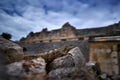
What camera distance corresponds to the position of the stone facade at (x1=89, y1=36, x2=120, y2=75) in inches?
245

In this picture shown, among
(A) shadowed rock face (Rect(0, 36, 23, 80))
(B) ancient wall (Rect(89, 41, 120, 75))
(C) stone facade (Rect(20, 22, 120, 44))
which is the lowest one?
(B) ancient wall (Rect(89, 41, 120, 75))

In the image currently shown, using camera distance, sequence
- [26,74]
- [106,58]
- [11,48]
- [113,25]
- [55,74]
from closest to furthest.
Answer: [26,74]
[55,74]
[11,48]
[106,58]
[113,25]

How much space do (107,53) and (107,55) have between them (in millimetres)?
78

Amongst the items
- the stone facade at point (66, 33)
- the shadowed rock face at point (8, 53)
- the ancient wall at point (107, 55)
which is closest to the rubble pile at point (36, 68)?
the shadowed rock face at point (8, 53)

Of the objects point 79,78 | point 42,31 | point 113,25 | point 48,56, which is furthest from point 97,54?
point 42,31

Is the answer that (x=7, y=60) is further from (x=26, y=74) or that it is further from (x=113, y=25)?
(x=113, y=25)

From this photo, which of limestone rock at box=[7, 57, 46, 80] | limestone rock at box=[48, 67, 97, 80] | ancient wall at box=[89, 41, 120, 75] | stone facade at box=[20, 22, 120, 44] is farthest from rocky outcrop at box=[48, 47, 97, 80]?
stone facade at box=[20, 22, 120, 44]

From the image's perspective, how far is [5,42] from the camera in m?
3.70

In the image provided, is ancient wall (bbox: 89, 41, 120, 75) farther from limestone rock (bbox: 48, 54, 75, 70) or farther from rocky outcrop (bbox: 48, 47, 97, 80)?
limestone rock (bbox: 48, 54, 75, 70)

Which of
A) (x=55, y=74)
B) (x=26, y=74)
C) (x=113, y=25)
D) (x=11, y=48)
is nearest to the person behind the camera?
(x=26, y=74)

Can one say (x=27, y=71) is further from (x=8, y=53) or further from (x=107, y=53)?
(x=107, y=53)

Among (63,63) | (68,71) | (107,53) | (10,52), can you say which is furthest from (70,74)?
(107,53)

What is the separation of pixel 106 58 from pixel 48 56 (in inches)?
118

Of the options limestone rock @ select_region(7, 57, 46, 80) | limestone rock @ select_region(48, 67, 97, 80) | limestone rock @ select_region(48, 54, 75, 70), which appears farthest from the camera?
limestone rock @ select_region(48, 54, 75, 70)
